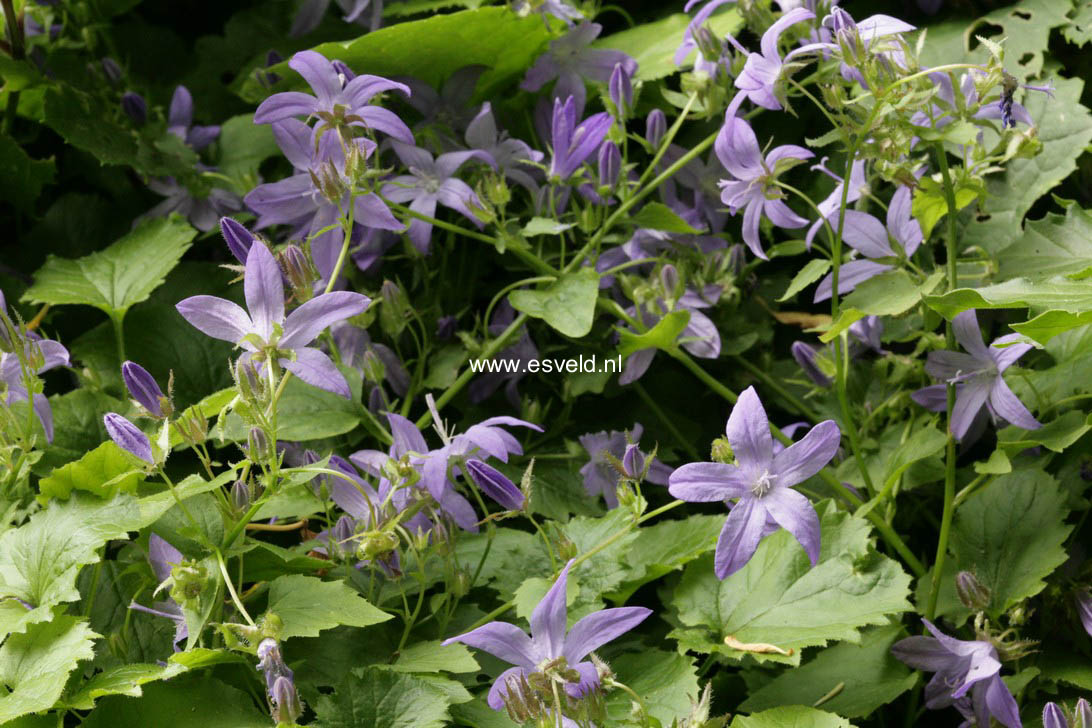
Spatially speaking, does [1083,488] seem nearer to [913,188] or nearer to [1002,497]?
[1002,497]

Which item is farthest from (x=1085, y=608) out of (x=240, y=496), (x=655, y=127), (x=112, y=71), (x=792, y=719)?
(x=112, y=71)

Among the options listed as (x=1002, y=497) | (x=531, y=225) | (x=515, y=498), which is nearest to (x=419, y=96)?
(x=531, y=225)

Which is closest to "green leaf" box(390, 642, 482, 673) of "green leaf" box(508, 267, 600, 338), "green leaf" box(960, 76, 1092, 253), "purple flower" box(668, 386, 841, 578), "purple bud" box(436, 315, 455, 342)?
"purple flower" box(668, 386, 841, 578)

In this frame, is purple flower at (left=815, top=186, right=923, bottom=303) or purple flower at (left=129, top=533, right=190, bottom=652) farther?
purple flower at (left=815, top=186, right=923, bottom=303)

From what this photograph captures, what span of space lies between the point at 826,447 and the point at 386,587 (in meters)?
0.43

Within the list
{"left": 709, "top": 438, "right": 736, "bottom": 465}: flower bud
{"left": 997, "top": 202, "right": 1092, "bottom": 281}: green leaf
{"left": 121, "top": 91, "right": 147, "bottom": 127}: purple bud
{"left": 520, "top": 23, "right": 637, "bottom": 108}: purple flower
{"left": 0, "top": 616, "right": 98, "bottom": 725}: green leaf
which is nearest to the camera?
{"left": 0, "top": 616, "right": 98, "bottom": 725}: green leaf

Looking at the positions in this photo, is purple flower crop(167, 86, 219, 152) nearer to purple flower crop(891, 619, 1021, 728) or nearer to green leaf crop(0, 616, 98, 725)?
green leaf crop(0, 616, 98, 725)

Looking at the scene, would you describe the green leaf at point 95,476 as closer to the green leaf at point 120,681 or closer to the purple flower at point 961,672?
the green leaf at point 120,681

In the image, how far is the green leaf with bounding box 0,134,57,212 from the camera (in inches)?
55.4

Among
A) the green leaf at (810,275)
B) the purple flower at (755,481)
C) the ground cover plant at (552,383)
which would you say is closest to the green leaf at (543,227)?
the ground cover plant at (552,383)

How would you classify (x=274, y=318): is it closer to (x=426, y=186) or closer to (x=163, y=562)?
(x=163, y=562)

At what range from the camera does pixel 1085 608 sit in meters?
1.00

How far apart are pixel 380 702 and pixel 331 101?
582 mm

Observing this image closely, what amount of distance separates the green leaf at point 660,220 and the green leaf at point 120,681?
68cm
